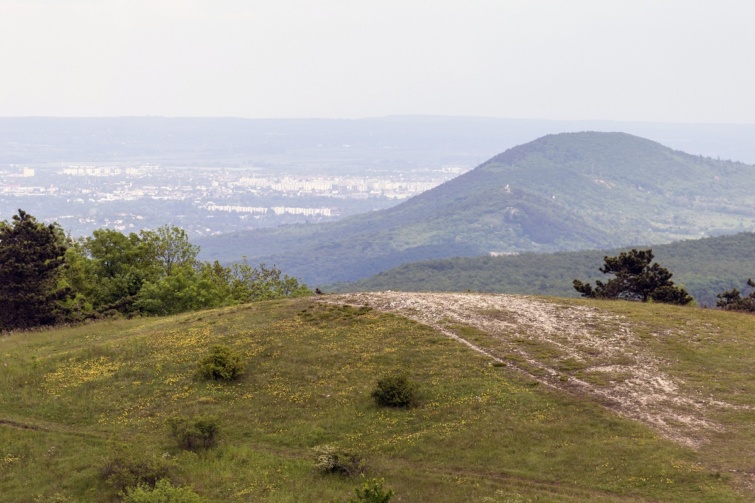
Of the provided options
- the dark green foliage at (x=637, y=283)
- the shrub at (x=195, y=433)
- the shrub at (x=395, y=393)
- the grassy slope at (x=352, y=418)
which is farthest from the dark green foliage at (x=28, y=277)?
the dark green foliage at (x=637, y=283)

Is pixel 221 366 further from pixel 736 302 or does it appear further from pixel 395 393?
pixel 736 302


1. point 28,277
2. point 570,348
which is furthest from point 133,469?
point 28,277

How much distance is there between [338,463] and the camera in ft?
91.5

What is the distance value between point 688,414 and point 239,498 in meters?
20.5

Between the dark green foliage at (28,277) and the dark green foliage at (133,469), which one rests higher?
the dark green foliage at (28,277)

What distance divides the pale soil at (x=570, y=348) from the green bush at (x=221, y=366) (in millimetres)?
12542

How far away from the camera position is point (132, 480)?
90.6 feet

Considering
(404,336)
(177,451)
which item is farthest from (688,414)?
(177,451)

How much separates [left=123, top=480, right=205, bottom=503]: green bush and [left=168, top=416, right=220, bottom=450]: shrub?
3397 millimetres

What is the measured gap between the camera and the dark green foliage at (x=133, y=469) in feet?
91.0

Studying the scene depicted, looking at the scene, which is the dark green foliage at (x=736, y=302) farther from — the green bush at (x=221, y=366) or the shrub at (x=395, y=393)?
the green bush at (x=221, y=366)

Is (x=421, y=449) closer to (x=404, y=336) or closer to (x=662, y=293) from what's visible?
(x=404, y=336)

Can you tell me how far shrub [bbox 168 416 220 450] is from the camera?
99.7 feet

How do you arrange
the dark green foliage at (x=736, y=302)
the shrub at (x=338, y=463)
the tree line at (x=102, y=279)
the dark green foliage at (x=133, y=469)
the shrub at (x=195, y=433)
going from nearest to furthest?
1. the dark green foliage at (x=133, y=469)
2. the shrub at (x=338, y=463)
3. the shrub at (x=195, y=433)
4. the tree line at (x=102, y=279)
5. the dark green foliage at (x=736, y=302)
